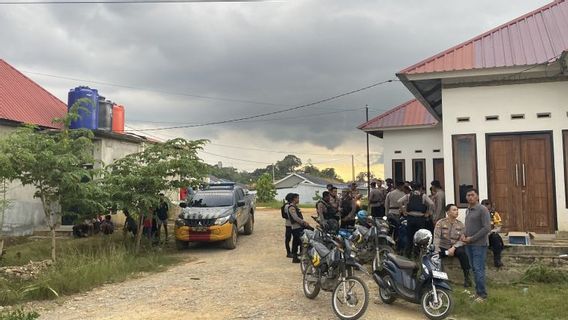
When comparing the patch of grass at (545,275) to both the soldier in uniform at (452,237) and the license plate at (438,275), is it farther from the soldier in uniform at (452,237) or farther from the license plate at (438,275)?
the license plate at (438,275)

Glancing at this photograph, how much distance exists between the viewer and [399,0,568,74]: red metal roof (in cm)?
1063

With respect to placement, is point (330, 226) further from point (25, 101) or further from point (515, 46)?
point (25, 101)

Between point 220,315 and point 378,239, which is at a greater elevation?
point 378,239

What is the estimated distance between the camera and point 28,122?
16.3m

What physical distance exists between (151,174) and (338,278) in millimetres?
6853

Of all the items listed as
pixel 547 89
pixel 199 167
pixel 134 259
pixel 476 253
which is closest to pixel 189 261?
pixel 134 259

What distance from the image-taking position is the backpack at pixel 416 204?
10.1 metres

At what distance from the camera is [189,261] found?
40.6ft

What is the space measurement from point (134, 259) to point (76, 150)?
9.95 feet

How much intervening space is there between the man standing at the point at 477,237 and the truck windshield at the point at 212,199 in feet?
26.4

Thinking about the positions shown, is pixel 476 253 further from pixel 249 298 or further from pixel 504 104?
pixel 504 104

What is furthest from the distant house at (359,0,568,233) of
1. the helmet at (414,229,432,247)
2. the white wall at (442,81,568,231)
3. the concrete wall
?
the concrete wall

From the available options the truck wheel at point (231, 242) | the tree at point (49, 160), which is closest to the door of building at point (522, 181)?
the truck wheel at point (231, 242)

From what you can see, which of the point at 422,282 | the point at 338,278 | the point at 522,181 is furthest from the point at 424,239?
the point at 522,181
